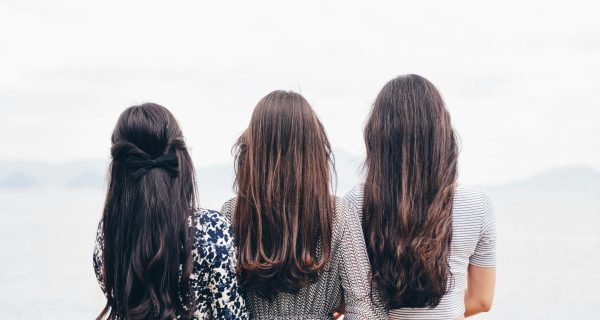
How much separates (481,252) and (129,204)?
4.32ft


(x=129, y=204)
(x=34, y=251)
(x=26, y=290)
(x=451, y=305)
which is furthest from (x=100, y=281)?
(x=34, y=251)

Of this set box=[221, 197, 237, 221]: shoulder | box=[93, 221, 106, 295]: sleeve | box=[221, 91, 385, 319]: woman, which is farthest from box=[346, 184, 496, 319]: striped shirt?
box=[93, 221, 106, 295]: sleeve

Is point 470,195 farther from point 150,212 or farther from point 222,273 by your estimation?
point 150,212

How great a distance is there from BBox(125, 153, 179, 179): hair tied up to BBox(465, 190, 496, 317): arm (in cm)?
113

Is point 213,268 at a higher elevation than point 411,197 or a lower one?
lower

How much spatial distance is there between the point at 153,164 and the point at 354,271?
77 cm

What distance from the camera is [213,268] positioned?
92.8 inches

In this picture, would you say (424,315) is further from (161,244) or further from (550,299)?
(550,299)

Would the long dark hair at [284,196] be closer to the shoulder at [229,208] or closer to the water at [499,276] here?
the shoulder at [229,208]

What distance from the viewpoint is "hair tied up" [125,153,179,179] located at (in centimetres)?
227

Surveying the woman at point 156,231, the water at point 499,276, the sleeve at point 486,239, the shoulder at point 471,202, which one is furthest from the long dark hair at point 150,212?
the water at point 499,276

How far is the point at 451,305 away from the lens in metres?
2.68

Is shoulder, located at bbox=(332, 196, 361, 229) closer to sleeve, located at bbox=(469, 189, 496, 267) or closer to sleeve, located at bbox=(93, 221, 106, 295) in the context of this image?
sleeve, located at bbox=(469, 189, 496, 267)

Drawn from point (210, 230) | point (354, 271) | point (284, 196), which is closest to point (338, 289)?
point (354, 271)
